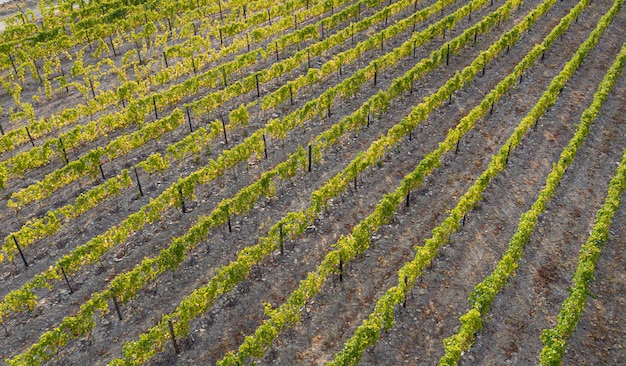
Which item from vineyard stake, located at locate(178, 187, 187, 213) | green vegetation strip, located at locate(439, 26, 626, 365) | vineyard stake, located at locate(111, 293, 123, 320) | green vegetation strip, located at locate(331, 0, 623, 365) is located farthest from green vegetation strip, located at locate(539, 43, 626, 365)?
vineyard stake, located at locate(178, 187, 187, 213)

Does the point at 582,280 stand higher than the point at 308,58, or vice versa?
the point at 308,58

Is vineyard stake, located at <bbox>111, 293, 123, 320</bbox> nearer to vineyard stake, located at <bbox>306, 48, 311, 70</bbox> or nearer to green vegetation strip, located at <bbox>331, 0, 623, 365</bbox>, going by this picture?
green vegetation strip, located at <bbox>331, 0, 623, 365</bbox>

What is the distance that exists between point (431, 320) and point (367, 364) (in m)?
2.55

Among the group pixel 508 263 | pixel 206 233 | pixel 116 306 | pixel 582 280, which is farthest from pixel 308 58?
pixel 582 280

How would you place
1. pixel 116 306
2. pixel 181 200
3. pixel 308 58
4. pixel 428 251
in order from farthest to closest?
1. pixel 308 58
2. pixel 181 200
3. pixel 428 251
4. pixel 116 306

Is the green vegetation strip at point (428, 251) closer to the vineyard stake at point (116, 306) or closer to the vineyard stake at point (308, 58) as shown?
the vineyard stake at point (116, 306)

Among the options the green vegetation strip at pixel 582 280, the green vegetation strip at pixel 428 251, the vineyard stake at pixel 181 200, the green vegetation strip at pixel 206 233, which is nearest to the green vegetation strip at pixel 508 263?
the green vegetation strip at pixel 428 251

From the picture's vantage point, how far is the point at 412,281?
17.3 metres

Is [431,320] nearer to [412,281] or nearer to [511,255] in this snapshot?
[412,281]

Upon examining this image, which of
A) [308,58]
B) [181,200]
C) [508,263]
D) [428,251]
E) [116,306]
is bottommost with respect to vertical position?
[116,306]

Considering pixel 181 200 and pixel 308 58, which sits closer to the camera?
pixel 181 200

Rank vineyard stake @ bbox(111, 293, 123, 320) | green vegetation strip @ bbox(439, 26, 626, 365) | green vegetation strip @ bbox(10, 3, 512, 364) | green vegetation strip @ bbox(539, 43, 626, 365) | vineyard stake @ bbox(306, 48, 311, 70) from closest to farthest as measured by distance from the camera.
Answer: green vegetation strip @ bbox(539, 43, 626, 365) → green vegetation strip @ bbox(439, 26, 626, 365) → green vegetation strip @ bbox(10, 3, 512, 364) → vineyard stake @ bbox(111, 293, 123, 320) → vineyard stake @ bbox(306, 48, 311, 70)

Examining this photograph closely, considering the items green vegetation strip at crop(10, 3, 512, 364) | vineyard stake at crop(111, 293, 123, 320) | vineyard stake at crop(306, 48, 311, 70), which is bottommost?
vineyard stake at crop(111, 293, 123, 320)

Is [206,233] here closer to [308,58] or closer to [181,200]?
[181,200]
